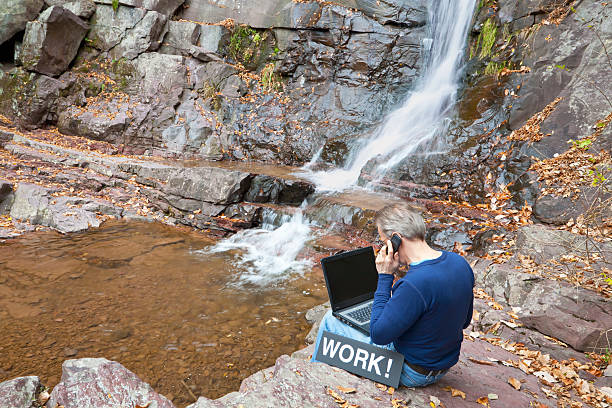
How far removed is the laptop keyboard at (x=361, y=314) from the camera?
98.2 inches

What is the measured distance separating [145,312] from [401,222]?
3.89 meters

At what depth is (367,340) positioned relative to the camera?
7.84ft

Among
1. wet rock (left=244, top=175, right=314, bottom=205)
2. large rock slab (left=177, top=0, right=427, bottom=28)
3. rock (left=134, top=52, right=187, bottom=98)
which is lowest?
wet rock (left=244, top=175, right=314, bottom=205)

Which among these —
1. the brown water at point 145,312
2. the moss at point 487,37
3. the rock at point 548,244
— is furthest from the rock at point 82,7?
the rock at point 548,244

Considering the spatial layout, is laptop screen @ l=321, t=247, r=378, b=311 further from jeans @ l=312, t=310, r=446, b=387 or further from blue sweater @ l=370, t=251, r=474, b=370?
blue sweater @ l=370, t=251, r=474, b=370

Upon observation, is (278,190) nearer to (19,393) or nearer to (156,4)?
(19,393)

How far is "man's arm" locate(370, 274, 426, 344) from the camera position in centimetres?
195

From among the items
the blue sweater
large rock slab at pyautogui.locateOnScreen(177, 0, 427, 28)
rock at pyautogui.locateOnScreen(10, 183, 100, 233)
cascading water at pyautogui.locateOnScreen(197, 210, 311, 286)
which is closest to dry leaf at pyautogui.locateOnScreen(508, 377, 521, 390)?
the blue sweater

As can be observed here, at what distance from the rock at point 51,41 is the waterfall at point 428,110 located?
33.7 ft

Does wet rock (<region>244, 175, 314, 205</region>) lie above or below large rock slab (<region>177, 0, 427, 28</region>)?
below

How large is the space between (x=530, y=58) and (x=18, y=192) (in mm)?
12124

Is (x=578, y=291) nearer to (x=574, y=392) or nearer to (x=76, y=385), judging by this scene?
(x=574, y=392)

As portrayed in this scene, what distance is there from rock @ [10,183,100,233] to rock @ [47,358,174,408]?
221 inches

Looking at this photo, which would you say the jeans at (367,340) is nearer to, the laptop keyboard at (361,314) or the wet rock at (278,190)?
the laptop keyboard at (361,314)
